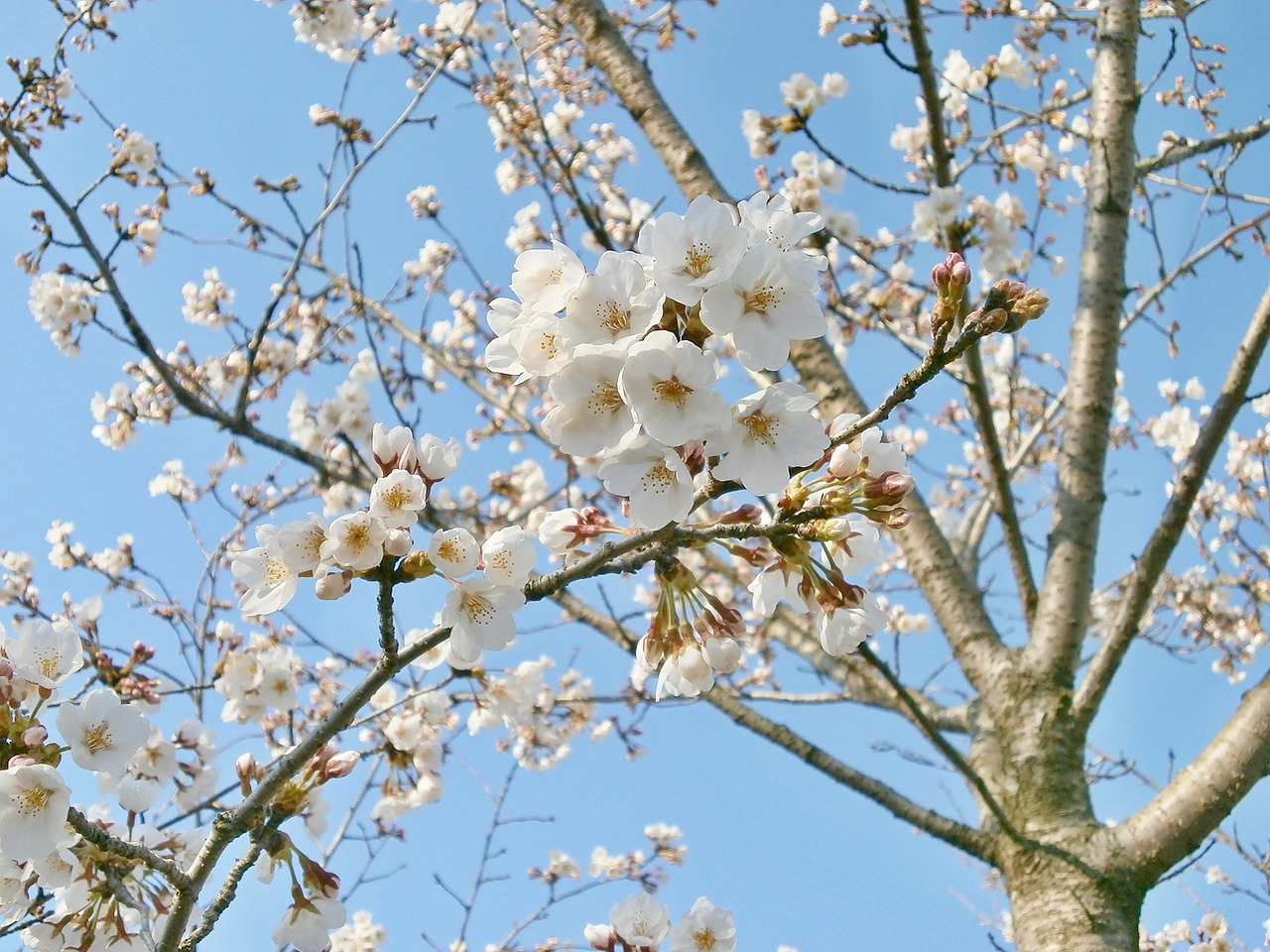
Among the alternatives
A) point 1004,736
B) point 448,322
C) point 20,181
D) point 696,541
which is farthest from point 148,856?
point 448,322

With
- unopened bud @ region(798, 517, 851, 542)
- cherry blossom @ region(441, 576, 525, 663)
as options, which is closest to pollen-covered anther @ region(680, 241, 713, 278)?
unopened bud @ region(798, 517, 851, 542)

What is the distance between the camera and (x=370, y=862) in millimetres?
4102

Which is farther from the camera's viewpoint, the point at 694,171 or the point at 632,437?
the point at 694,171

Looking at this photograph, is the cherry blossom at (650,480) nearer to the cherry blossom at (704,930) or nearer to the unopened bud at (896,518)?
the unopened bud at (896,518)

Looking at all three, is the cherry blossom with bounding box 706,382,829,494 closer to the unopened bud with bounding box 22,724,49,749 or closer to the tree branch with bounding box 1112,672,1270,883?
the unopened bud with bounding box 22,724,49,749

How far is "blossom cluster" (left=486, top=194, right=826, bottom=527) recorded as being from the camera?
1.11 meters

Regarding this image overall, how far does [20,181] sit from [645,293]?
3123 millimetres

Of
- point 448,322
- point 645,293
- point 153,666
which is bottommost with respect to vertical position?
point 645,293

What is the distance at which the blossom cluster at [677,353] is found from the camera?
111cm

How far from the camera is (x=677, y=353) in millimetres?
1099

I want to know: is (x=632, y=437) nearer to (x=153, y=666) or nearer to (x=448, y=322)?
(x=153, y=666)

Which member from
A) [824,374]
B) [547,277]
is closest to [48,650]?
[547,277]

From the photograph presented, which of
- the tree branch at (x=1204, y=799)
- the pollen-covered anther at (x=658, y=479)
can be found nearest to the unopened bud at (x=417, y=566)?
the pollen-covered anther at (x=658, y=479)

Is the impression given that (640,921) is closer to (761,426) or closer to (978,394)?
(761,426)
